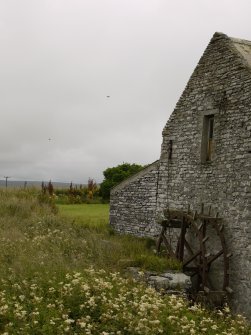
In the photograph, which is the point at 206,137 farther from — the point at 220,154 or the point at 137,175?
the point at 137,175

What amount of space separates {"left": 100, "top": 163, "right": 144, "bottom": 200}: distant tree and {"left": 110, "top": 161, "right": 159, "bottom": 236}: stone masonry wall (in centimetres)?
1410

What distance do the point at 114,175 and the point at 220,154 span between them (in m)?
23.6

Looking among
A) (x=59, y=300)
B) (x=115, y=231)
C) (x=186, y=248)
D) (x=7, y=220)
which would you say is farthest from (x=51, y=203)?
(x=59, y=300)

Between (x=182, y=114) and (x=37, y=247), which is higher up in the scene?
(x=182, y=114)

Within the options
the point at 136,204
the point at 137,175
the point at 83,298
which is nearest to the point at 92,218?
the point at 136,204

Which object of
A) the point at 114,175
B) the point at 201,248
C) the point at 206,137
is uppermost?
the point at 206,137

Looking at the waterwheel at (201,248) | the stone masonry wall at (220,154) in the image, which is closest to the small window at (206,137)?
the stone masonry wall at (220,154)

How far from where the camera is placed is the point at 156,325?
23.7 feet

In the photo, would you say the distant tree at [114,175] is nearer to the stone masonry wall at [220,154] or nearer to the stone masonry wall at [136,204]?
the stone masonry wall at [136,204]

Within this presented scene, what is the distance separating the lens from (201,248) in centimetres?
1359

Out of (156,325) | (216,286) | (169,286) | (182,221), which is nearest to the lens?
(156,325)

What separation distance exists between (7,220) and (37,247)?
5.43 metres

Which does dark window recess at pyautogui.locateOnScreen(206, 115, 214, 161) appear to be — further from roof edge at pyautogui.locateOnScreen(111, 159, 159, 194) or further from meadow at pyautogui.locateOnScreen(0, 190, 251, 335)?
roof edge at pyautogui.locateOnScreen(111, 159, 159, 194)

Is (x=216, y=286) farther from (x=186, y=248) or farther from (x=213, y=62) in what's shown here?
(x=213, y=62)
